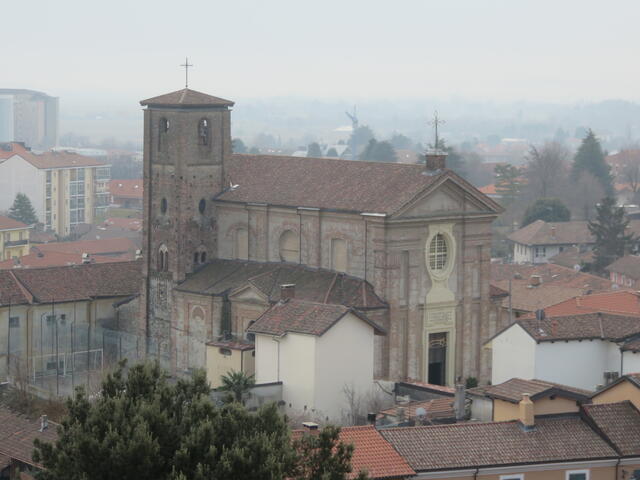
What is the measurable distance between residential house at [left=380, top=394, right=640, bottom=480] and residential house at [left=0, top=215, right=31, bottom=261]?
176 ft

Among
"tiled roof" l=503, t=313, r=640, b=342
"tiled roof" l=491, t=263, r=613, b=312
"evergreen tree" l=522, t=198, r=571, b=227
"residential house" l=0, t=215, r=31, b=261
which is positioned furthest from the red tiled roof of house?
"tiled roof" l=503, t=313, r=640, b=342

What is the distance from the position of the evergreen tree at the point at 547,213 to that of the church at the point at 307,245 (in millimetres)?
40922

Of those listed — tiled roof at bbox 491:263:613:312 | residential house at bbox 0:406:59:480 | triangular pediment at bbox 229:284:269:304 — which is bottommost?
residential house at bbox 0:406:59:480

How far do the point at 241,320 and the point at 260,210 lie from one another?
3590mm

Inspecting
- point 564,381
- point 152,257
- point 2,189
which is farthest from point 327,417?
point 2,189

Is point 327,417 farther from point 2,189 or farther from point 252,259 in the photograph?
point 2,189

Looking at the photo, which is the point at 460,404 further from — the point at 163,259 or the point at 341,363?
the point at 163,259

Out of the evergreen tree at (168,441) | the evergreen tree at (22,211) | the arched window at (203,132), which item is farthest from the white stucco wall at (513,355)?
the evergreen tree at (22,211)

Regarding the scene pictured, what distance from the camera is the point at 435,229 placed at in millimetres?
46500

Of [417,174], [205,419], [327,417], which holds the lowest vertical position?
[327,417]

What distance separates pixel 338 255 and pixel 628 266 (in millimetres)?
28491

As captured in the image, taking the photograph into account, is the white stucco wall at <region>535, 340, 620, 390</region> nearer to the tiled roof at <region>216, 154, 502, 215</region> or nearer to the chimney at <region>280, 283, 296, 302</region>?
the tiled roof at <region>216, 154, 502, 215</region>

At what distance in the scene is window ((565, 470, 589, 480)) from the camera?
31281 mm

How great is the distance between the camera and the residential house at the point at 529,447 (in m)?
30.7
